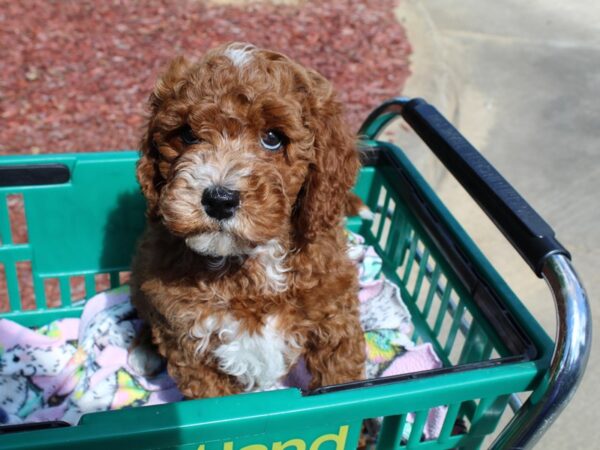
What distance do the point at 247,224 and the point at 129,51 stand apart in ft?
18.9

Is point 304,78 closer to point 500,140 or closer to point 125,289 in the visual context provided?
point 125,289

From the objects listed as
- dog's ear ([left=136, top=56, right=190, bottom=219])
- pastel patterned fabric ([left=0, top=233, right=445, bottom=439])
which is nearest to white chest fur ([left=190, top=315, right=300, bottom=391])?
pastel patterned fabric ([left=0, top=233, right=445, bottom=439])

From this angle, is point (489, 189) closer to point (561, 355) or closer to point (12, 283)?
point (561, 355)

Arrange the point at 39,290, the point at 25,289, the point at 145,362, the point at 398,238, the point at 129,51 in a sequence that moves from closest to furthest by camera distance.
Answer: the point at 145,362 < the point at 39,290 < the point at 398,238 < the point at 25,289 < the point at 129,51

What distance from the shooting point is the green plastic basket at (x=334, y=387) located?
5.98 ft

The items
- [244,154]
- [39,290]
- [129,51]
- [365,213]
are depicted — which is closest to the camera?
[244,154]

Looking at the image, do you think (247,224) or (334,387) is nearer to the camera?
(334,387)

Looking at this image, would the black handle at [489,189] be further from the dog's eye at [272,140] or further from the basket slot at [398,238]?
the dog's eye at [272,140]

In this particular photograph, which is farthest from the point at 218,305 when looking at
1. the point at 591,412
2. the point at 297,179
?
the point at 591,412

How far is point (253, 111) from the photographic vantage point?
8.01 feet

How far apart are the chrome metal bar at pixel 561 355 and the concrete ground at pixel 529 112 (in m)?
1.74

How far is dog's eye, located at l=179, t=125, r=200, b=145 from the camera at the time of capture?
253cm

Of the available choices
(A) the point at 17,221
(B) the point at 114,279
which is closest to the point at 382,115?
(B) the point at 114,279

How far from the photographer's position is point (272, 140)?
2545 mm
